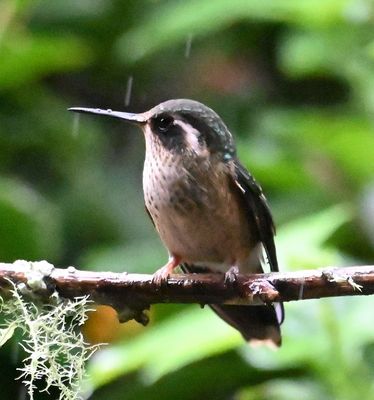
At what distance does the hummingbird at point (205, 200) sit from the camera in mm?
2211

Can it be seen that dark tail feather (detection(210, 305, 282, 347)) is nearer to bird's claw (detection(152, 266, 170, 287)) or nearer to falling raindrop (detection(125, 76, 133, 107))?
bird's claw (detection(152, 266, 170, 287))

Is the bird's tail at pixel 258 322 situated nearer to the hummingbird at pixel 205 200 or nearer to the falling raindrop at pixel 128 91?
the hummingbird at pixel 205 200

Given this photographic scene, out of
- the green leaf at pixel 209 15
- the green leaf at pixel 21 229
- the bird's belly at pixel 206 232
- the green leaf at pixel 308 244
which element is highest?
the green leaf at pixel 209 15

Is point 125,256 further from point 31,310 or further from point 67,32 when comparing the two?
point 31,310

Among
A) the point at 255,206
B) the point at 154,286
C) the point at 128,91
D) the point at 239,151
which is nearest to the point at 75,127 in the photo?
the point at 128,91

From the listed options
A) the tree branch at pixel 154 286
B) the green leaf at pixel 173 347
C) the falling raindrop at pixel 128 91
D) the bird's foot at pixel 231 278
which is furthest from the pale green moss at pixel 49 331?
the falling raindrop at pixel 128 91

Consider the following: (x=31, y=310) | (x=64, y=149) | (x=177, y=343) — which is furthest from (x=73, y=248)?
(x=31, y=310)

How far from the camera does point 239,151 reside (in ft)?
13.4

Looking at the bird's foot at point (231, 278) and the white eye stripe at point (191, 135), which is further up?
the white eye stripe at point (191, 135)

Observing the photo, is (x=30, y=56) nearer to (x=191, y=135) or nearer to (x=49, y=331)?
(x=191, y=135)

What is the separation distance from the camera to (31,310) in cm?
194

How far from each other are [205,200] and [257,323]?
13.8 inches

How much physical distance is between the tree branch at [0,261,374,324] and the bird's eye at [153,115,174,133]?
45 cm

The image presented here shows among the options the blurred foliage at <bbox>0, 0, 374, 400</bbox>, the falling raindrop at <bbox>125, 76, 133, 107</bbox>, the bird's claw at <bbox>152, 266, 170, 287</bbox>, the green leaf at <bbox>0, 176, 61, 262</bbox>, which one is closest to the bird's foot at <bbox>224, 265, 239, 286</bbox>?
the bird's claw at <bbox>152, 266, 170, 287</bbox>
